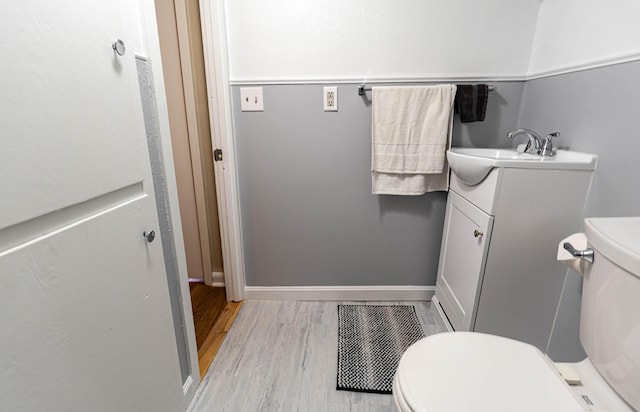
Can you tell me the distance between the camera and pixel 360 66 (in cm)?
154

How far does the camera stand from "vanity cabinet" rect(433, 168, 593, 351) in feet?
3.78

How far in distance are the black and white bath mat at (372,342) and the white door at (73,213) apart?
0.82 m

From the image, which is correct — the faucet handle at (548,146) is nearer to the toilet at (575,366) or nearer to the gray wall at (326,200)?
the gray wall at (326,200)

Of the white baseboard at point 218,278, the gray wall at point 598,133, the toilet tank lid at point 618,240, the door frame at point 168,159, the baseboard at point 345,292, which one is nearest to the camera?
the toilet tank lid at point 618,240

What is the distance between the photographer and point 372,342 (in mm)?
1535

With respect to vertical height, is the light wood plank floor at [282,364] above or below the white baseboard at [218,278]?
below

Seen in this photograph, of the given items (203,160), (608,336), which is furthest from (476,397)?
(203,160)

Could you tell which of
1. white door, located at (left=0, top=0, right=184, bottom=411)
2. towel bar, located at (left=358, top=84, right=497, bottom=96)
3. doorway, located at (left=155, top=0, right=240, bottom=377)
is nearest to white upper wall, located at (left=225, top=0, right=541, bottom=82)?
towel bar, located at (left=358, top=84, right=497, bottom=96)

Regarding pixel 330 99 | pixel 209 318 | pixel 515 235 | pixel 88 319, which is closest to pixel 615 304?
pixel 515 235

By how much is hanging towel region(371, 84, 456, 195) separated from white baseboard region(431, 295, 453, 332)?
0.64 metres

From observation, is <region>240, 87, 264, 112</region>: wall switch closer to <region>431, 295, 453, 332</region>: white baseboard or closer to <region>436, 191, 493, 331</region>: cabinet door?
<region>436, 191, 493, 331</region>: cabinet door

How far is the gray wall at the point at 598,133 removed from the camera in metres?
0.99

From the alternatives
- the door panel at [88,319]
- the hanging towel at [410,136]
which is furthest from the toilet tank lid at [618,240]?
the door panel at [88,319]

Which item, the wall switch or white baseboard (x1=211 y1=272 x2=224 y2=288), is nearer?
the wall switch
